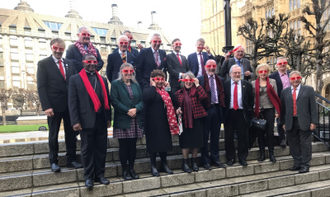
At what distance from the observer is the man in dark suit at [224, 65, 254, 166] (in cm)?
485

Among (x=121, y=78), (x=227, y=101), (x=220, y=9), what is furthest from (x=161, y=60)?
(x=220, y=9)

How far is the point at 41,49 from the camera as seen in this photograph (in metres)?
54.3

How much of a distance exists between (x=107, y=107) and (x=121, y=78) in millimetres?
619

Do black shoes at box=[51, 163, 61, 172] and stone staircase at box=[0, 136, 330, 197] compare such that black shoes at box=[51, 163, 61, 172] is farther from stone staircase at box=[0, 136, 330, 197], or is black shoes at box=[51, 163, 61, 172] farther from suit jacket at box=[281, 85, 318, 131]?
suit jacket at box=[281, 85, 318, 131]

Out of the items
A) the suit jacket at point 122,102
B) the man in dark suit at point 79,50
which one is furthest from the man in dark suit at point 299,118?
the man in dark suit at point 79,50

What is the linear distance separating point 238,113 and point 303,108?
4.49 ft

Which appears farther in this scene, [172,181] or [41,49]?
[41,49]

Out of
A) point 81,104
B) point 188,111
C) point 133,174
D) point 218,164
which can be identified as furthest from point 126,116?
point 218,164

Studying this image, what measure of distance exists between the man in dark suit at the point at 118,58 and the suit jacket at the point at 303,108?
3.45 meters

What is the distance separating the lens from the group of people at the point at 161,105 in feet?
12.8

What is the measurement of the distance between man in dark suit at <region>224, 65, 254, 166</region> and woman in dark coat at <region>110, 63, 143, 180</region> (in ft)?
6.06

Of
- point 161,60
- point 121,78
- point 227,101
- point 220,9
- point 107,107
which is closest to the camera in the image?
point 107,107

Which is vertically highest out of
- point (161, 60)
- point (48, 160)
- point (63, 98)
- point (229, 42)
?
point (229, 42)

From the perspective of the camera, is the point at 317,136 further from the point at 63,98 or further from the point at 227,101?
the point at 63,98
